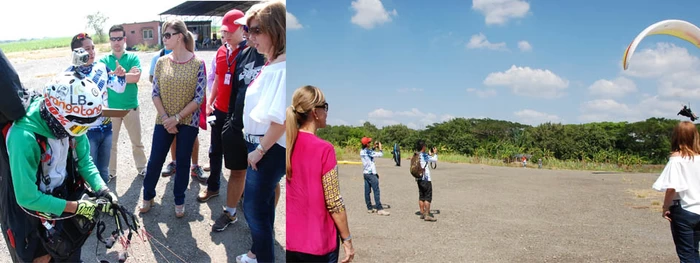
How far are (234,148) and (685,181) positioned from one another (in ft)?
7.72

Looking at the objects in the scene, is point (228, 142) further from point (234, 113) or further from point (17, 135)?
point (17, 135)

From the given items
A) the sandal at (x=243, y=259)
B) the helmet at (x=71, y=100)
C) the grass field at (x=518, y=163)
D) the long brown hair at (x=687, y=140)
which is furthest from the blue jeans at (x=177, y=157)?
the long brown hair at (x=687, y=140)

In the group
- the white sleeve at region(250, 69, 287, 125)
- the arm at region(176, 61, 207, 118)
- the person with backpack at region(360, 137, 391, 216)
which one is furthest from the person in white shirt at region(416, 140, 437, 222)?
the arm at region(176, 61, 207, 118)

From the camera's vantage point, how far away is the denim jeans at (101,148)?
1.89m

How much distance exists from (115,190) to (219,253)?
1.61ft

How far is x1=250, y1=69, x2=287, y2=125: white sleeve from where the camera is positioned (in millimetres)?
1888

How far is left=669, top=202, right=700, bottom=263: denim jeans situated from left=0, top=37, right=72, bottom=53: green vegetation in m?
3.07

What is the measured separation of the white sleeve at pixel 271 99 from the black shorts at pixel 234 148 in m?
0.16

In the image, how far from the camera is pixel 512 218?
3.32 m

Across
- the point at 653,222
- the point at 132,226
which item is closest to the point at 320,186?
the point at 132,226

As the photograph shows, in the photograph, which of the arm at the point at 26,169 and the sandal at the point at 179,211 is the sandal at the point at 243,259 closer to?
the sandal at the point at 179,211

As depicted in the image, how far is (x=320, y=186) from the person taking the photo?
2301 mm

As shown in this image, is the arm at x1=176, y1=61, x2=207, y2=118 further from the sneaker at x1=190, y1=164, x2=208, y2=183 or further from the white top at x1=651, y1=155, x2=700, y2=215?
the white top at x1=651, y1=155, x2=700, y2=215

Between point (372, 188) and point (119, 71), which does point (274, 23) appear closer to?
point (119, 71)
